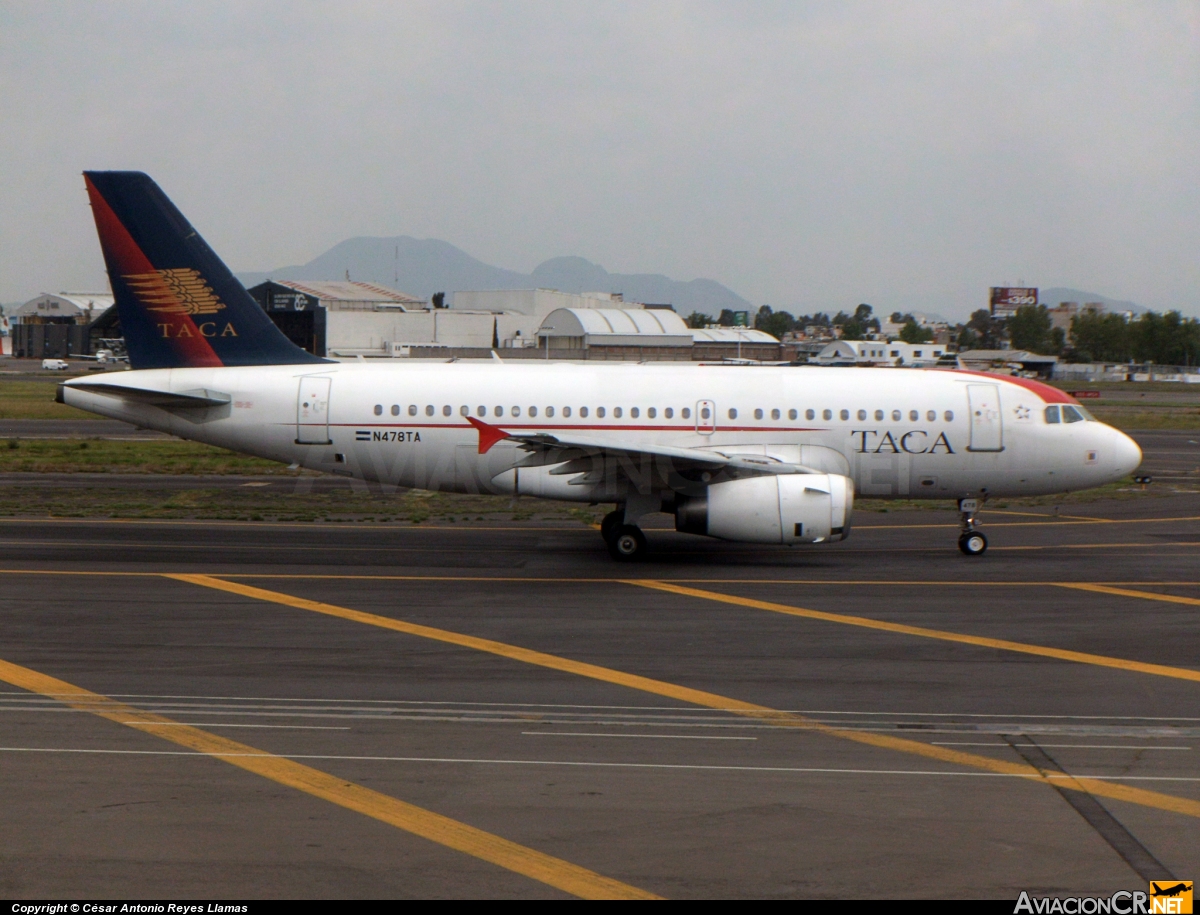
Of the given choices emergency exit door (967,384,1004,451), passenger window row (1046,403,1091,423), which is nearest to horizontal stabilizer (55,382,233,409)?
emergency exit door (967,384,1004,451)

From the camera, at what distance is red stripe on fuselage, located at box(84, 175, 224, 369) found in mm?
24016

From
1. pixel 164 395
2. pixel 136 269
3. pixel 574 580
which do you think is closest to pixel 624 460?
pixel 574 580

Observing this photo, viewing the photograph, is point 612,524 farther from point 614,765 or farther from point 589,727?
point 614,765

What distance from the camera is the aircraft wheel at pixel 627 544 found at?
22.7 meters

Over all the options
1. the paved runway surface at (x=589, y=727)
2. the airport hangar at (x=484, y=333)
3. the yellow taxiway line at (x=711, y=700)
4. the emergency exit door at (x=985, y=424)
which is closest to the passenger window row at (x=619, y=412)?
the emergency exit door at (x=985, y=424)

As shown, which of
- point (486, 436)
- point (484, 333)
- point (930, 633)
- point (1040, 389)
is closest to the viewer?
point (930, 633)

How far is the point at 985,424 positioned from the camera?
78.7ft

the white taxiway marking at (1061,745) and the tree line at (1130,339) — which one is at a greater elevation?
the tree line at (1130,339)

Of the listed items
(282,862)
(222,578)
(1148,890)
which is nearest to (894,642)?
(1148,890)

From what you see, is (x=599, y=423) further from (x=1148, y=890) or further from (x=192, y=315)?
(x=1148, y=890)

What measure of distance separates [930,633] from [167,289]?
17.1 m

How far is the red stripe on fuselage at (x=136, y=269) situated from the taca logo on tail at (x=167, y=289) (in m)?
0.02

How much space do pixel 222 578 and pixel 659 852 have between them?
1354 cm

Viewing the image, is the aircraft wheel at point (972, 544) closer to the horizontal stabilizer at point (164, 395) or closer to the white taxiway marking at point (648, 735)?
the white taxiway marking at point (648, 735)
